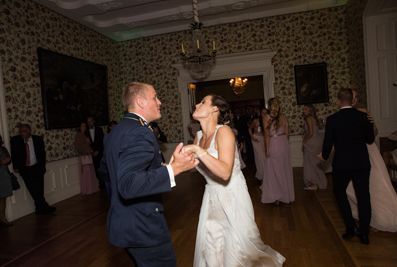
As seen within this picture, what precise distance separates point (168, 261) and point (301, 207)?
3.20m

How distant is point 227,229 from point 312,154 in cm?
375

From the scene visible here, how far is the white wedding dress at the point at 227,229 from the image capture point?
6.51 feet

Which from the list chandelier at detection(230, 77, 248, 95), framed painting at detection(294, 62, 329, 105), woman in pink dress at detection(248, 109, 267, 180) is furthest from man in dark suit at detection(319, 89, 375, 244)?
chandelier at detection(230, 77, 248, 95)

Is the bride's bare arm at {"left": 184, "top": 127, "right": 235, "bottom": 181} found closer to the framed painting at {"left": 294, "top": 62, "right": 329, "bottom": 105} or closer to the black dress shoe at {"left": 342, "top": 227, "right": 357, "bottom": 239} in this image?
the black dress shoe at {"left": 342, "top": 227, "right": 357, "bottom": 239}

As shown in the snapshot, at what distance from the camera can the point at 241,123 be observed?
9.53m

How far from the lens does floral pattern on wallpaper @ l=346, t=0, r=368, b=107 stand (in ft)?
18.8

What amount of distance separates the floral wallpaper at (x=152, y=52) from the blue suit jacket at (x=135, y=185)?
4.39 m

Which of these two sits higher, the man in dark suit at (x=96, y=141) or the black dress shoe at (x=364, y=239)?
the man in dark suit at (x=96, y=141)

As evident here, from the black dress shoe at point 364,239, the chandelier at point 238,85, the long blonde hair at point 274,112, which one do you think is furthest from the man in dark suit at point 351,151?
the chandelier at point 238,85

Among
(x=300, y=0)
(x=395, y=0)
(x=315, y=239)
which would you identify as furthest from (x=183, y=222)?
(x=300, y=0)

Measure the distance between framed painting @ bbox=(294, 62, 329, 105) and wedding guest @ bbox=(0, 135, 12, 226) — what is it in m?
6.47

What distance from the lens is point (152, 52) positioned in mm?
8055

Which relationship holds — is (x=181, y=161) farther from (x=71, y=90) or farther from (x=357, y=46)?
(x=357, y=46)

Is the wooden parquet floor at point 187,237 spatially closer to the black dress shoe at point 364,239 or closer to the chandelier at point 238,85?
the black dress shoe at point 364,239
